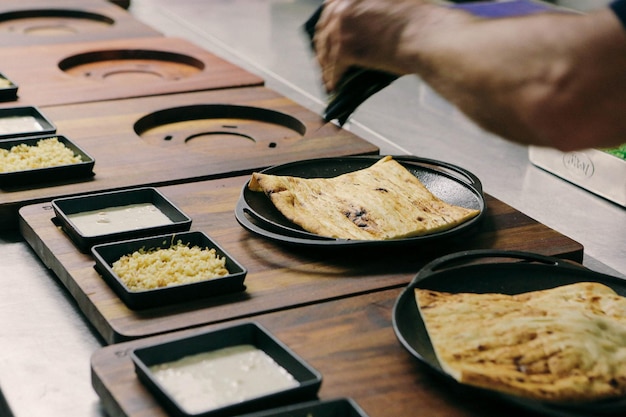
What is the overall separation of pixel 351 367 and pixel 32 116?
1291mm

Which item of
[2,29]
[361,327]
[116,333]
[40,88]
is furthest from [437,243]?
[2,29]

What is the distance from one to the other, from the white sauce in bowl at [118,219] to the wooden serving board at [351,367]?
1.21 feet

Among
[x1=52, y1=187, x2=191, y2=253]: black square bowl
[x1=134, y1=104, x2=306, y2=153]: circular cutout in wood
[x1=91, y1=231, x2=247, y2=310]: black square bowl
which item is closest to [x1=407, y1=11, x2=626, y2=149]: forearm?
[x1=91, y1=231, x2=247, y2=310]: black square bowl

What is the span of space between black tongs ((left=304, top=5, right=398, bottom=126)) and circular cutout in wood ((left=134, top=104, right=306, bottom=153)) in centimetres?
70

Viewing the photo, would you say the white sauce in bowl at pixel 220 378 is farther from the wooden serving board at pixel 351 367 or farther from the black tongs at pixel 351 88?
the black tongs at pixel 351 88

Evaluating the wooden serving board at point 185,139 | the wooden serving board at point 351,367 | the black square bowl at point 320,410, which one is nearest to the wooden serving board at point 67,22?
the wooden serving board at point 185,139

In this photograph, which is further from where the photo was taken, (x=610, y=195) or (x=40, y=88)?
(x=40, y=88)

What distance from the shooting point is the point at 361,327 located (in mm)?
1283

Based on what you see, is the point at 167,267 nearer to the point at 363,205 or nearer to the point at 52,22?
the point at 363,205

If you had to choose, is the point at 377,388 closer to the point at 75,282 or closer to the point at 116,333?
the point at 116,333

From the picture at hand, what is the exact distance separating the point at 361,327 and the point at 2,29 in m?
2.43

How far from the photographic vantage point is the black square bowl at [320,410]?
1.02 m

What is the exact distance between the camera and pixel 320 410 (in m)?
→ 1.04

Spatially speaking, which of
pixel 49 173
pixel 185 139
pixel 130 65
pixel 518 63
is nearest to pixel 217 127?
pixel 185 139
